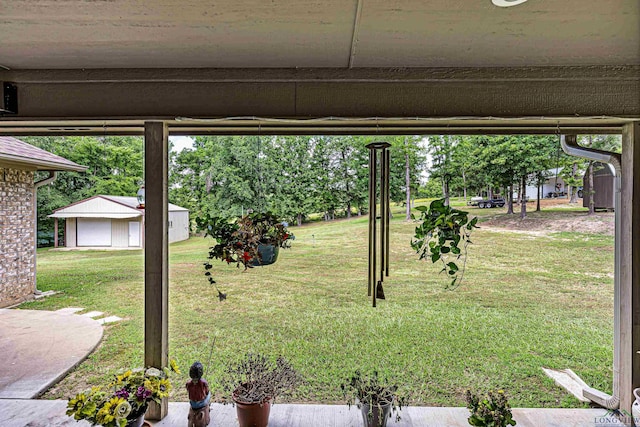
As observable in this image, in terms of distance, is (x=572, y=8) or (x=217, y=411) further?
(x=217, y=411)

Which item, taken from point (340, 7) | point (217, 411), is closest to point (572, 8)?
point (340, 7)

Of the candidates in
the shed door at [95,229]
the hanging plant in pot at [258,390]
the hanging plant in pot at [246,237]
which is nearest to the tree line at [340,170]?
the shed door at [95,229]

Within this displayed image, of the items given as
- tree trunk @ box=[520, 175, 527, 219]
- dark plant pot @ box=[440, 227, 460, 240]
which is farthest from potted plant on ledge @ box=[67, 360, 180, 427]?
tree trunk @ box=[520, 175, 527, 219]

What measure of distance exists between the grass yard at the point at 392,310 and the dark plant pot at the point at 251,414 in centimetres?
98

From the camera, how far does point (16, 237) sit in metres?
3.04

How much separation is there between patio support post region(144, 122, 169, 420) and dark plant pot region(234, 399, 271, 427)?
495mm

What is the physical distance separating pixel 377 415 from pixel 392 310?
149 centimetres

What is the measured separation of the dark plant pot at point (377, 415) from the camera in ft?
5.75

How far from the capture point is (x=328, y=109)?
175 cm

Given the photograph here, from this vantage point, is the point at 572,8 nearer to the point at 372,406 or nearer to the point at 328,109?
the point at 328,109

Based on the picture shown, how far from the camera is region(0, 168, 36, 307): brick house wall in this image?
2916 mm

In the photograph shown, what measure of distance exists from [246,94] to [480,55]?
3.84ft

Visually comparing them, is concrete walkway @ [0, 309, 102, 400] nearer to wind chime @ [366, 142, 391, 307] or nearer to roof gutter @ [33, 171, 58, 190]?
roof gutter @ [33, 171, 58, 190]

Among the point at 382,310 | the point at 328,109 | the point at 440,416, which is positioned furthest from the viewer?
the point at 382,310
